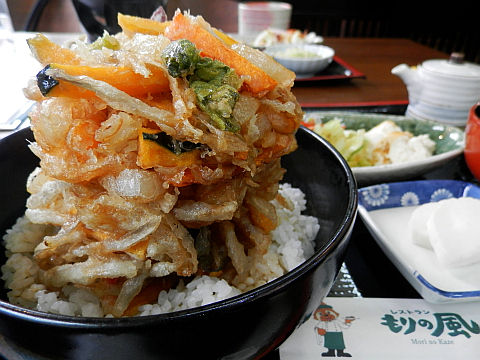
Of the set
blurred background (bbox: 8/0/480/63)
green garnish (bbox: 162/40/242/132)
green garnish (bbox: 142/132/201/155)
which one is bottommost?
blurred background (bbox: 8/0/480/63)

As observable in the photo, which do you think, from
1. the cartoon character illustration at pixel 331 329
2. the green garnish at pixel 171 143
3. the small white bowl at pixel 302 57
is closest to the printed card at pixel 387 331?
the cartoon character illustration at pixel 331 329

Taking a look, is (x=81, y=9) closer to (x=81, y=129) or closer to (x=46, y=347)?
(x=81, y=129)

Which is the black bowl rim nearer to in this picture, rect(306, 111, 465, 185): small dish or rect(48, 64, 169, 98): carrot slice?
rect(48, 64, 169, 98): carrot slice

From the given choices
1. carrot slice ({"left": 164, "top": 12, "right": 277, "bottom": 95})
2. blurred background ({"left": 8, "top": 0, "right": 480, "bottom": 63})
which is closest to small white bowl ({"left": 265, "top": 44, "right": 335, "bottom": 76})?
carrot slice ({"left": 164, "top": 12, "right": 277, "bottom": 95})

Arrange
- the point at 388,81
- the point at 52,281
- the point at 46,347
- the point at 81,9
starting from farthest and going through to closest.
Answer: the point at 388,81 → the point at 81,9 → the point at 52,281 → the point at 46,347

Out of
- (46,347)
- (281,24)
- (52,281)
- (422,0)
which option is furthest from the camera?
(422,0)

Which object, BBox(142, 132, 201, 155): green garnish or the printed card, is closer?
BBox(142, 132, 201, 155): green garnish

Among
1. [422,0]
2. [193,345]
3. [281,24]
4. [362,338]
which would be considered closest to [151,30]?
[193,345]
